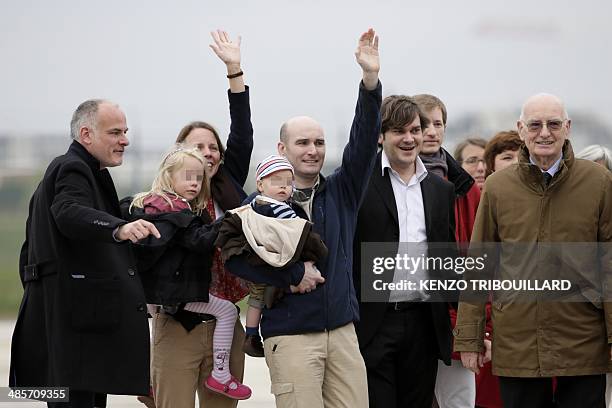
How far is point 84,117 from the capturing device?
16.6 ft

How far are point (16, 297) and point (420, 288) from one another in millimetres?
13353

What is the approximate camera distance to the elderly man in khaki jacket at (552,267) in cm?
495

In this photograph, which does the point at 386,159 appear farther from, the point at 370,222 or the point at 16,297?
the point at 16,297

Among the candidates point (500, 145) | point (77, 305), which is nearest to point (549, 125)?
point (500, 145)

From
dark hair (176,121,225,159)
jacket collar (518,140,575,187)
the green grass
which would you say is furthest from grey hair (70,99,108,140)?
the green grass

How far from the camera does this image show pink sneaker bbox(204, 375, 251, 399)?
5211 mm

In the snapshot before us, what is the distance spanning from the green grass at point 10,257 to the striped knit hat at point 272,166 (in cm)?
1168

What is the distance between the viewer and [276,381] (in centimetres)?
479

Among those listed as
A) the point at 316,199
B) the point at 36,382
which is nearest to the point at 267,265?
the point at 316,199

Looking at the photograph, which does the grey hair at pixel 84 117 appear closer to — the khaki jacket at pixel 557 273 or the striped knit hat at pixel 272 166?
the striped knit hat at pixel 272 166

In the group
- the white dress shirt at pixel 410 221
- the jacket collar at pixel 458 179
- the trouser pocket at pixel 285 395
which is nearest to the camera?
the trouser pocket at pixel 285 395

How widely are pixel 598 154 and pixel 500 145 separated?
1.96ft

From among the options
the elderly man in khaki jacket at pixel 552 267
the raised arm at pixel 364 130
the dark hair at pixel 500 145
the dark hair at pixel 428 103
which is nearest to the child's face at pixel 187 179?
the raised arm at pixel 364 130

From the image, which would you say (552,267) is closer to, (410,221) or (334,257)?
(410,221)
